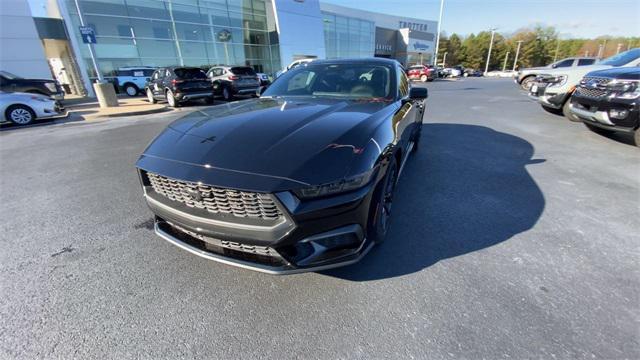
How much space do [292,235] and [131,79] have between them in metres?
20.5

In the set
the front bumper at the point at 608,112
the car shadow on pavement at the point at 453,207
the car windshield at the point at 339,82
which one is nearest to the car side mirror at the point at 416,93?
the car windshield at the point at 339,82

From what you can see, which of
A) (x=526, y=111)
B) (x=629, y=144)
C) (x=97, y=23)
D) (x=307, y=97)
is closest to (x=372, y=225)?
(x=307, y=97)

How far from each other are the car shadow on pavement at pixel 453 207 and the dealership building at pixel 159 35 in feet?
41.5

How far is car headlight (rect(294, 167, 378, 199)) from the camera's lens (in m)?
1.55

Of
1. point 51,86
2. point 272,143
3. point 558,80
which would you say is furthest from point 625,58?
point 51,86

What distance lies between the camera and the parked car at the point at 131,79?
17203 mm

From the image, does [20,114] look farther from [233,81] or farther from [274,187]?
[274,187]

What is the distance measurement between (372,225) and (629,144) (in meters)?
6.58

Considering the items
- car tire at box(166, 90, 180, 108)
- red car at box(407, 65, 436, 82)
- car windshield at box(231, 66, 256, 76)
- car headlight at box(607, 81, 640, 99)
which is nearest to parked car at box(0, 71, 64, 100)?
car tire at box(166, 90, 180, 108)

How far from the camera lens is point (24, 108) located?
838 cm

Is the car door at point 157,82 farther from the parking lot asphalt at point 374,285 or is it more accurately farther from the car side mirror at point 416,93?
the car side mirror at point 416,93

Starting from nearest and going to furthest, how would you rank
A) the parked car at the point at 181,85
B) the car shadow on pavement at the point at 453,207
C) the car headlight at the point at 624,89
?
the car shadow on pavement at the point at 453,207 < the car headlight at the point at 624,89 < the parked car at the point at 181,85

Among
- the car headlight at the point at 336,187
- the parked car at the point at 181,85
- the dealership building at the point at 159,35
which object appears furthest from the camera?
the dealership building at the point at 159,35

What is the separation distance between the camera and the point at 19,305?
6.16 ft
